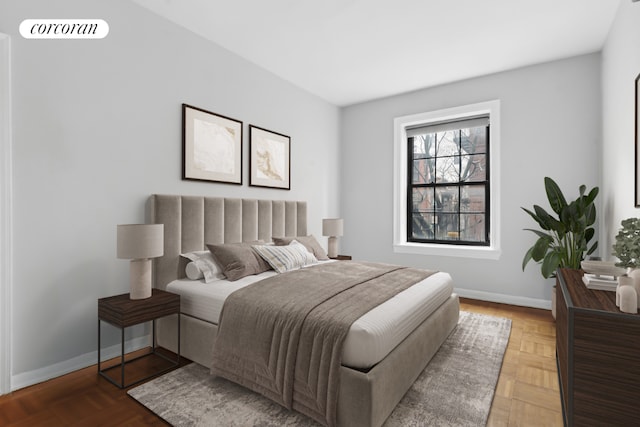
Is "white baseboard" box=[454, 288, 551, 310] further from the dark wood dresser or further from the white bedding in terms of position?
the dark wood dresser

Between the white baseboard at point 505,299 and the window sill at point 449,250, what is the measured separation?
0.47 meters

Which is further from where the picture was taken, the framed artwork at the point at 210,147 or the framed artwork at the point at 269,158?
the framed artwork at the point at 269,158

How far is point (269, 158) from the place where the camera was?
3.94m

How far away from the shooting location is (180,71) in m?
2.97

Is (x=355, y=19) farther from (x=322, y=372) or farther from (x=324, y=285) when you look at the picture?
(x=322, y=372)

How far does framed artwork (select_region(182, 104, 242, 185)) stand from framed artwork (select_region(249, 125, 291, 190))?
0.70ft

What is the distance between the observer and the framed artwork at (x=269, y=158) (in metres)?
3.74

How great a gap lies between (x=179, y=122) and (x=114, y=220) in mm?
1061

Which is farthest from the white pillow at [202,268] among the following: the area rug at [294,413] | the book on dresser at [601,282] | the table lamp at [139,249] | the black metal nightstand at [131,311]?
the book on dresser at [601,282]

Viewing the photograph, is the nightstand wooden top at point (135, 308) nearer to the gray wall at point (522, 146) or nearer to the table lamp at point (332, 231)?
the table lamp at point (332, 231)

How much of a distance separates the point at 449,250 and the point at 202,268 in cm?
323

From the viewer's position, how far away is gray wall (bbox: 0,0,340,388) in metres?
2.11

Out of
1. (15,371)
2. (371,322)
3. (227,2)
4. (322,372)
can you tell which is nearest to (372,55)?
(227,2)

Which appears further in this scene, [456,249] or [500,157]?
[456,249]
